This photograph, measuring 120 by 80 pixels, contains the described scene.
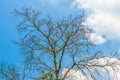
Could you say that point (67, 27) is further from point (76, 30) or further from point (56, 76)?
point (56, 76)

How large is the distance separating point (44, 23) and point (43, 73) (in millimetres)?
3099

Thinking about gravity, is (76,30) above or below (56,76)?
above

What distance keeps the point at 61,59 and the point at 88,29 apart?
2.43 m

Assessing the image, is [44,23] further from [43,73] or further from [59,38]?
[43,73]

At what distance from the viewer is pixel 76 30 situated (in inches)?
884

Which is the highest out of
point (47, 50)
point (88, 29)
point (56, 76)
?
point (88, 29)

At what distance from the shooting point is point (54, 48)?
22484 mm

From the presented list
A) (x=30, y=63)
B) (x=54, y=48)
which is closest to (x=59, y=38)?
(x=54, y=48)

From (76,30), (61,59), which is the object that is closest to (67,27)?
(76,30)

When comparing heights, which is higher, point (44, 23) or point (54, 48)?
point (44, 23)

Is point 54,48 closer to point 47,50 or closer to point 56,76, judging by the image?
point 47,50

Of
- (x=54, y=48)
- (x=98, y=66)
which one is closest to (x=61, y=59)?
(x=54, y=48)

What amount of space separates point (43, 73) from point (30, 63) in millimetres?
1012

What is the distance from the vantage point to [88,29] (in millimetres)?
21953
